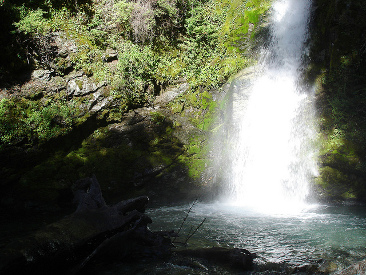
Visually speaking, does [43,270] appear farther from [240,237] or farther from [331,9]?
[331,9]

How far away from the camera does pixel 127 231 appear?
3.31 meters

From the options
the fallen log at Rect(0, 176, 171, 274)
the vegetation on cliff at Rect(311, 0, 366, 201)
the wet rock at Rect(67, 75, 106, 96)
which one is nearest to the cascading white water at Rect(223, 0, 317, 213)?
the vegetation on cliff at Rect(311, 0, 366, 201)

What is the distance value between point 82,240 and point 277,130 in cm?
815

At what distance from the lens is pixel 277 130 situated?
30.8 ft

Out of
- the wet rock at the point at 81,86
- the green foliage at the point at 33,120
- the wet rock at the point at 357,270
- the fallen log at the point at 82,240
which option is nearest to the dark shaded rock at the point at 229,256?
the fallen log at the point at 82,240

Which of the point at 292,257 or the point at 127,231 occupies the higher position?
the point at 127,231

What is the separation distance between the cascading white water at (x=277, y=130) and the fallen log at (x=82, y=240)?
494 cm

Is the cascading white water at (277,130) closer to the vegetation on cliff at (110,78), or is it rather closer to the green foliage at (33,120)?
the vegetation on cliff at (110,78)

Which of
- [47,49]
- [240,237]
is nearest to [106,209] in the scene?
[240,237]

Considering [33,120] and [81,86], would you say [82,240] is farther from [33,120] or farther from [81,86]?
[81,86]

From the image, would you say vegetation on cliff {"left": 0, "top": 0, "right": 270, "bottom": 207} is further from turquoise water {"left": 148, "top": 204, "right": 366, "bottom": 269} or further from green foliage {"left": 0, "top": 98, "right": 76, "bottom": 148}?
turquoise water {"left": 148, "top": 204, "right": 366, "bottom": 269}

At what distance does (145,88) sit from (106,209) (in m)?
7.00

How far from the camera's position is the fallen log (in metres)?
2.40

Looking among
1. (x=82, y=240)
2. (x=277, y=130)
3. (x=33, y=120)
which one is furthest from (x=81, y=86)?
(x=277, y=130)
